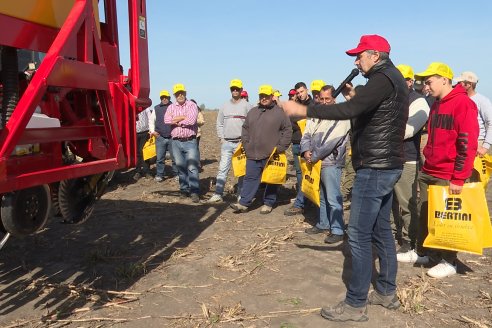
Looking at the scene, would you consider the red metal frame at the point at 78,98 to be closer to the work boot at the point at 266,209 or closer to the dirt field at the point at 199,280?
the dirt field at the point at 199,280

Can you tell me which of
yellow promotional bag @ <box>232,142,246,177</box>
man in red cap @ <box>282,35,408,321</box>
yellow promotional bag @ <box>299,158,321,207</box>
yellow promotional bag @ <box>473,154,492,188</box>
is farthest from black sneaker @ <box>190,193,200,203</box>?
man in red cap @ <box>282,35,408,321</box>

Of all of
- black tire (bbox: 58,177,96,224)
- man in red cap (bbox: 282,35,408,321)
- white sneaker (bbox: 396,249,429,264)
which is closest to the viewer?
man in red cap (bbox: 282,35,408,321)

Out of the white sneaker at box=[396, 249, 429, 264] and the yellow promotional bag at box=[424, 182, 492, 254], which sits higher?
the yellow promotional bag at box=[424, 182, 492, 254]

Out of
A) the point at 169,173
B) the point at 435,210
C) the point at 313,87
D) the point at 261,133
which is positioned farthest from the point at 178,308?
the point at 169,173

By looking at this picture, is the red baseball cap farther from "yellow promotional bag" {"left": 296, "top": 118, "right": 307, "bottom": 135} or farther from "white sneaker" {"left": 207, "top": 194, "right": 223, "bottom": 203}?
"white sneaker" {"left": 207, "top": 194, "right": 223, "bottom": 203}

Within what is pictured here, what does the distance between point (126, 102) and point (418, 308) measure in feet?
9.63

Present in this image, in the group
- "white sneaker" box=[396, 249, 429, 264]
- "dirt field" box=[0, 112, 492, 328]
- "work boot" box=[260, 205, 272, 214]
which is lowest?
"dirt field" box=[0, 112, 492, 328]

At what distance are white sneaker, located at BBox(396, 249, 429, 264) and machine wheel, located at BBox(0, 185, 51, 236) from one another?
3565 millimetres

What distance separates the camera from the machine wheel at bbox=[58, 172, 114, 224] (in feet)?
12.2

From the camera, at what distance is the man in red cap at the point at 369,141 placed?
3.34 m

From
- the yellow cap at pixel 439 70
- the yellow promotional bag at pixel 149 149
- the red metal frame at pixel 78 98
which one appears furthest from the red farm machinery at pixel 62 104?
the yellow promotional bag at pixel 149 149

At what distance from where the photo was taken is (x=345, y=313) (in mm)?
3604

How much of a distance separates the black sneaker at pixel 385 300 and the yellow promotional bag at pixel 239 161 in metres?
4.19

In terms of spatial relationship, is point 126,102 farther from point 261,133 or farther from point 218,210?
point 218,210
